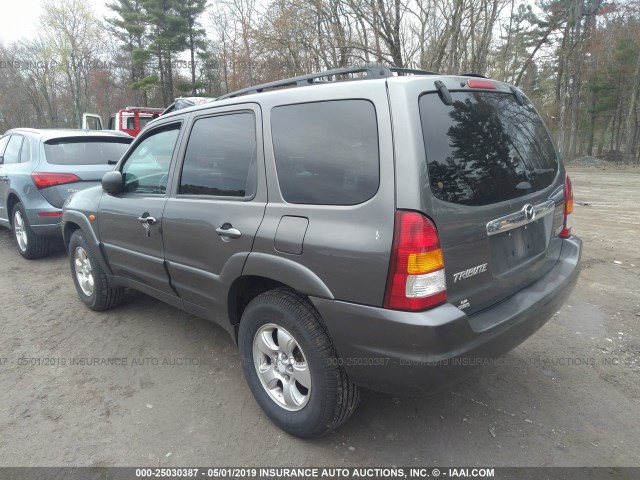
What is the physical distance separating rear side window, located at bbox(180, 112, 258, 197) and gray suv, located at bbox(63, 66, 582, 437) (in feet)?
0.04

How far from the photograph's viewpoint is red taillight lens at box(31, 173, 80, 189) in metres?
5.54

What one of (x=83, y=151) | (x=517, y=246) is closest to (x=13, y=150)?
(x=83, y=151)

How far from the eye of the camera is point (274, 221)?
7.57 ft

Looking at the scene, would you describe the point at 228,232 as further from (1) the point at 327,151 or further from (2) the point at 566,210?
(2) the point at 566,210

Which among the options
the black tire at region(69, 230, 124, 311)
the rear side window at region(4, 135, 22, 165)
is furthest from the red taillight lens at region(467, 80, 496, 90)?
the rear side window at region(4, 135, 22, 165)

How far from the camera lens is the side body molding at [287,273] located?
2092mm

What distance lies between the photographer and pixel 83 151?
5953 mm

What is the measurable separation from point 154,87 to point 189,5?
6.71 metres

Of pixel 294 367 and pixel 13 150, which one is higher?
pixel 13 150

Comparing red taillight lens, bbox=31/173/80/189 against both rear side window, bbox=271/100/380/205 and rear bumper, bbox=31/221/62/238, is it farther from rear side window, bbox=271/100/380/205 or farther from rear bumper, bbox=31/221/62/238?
rear side window, bbox=271/100/380/205

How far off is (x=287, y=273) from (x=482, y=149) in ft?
3.94

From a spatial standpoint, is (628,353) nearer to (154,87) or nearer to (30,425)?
(30,425)

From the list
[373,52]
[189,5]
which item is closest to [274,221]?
[373,52]

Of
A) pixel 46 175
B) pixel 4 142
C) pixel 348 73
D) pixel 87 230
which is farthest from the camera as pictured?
pixel 4 142
